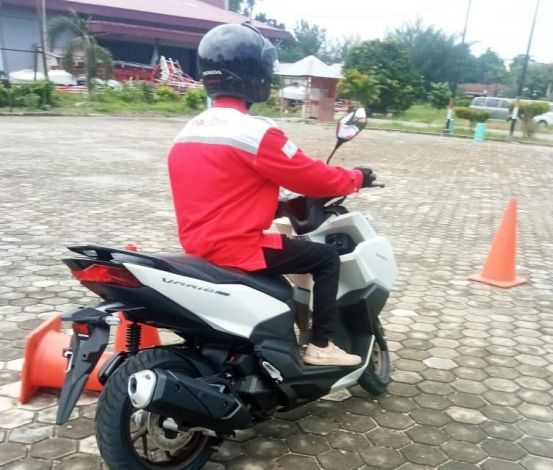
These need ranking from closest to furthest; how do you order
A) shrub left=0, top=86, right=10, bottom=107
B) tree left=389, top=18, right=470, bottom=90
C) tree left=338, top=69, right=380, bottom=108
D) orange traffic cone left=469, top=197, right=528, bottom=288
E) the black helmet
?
1. the black helmet
2. orange traffic cone left=469, top=197, right=528, bottom=288
3. shrub left=0, top=86, right=10, bottom=107
4. tree left=338, top=69, right=380, bottom=108
5. tree left=389, top=18, right=470, bottom=90

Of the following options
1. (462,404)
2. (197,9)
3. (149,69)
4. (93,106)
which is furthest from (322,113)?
(462,404)

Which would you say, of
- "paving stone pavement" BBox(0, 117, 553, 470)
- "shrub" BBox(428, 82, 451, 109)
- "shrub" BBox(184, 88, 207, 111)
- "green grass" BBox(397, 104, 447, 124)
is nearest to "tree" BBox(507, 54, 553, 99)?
"shrub" BBox(428, 82, 451, 109)

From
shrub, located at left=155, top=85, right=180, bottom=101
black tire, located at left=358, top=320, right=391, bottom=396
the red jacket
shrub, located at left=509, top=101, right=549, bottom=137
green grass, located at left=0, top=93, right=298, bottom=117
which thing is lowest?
green grass, located at left=0, top=93, right=298, bottom=117

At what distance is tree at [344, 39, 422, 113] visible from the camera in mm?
34906

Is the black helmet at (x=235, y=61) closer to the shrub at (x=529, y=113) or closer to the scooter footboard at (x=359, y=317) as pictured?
the scooter footboard at (x=359, y=317)

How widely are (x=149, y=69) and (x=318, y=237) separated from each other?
37799 mm

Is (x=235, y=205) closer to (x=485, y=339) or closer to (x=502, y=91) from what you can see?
(x=485, y=339)

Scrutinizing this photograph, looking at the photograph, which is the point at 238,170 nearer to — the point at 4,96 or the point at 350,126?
the point at 350,126

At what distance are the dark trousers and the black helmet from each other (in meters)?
0.68

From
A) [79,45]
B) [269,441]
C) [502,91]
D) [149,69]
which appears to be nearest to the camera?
[269,441]

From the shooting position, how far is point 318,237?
3016mm

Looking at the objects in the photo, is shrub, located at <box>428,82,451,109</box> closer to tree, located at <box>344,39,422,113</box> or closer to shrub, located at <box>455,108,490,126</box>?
tree, located at <box>344,39,422,113</box>

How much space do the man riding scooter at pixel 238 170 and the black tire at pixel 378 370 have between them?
34.6 inches

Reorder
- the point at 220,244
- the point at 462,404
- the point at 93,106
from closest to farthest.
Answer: the point at 220,244 < the point at 462,404 < the point at 93,106
